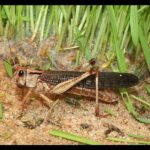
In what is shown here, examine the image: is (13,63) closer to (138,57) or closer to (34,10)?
(34,10)

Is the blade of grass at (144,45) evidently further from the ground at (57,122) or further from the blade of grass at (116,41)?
the ground at (57,122)

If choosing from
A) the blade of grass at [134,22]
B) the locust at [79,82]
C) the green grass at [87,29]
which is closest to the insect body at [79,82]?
the locust at [79,82]

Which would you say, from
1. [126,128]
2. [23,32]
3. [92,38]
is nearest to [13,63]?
[23,32]

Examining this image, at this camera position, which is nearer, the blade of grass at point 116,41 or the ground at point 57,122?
the ground at point 57,122

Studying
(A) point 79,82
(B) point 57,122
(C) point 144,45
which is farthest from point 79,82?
(C) point 144,45

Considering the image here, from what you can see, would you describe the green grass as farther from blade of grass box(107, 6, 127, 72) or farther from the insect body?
the insect body

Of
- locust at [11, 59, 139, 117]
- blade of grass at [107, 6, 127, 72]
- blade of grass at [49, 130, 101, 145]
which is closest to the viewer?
blade of grass at [49, 130, 101, 145]

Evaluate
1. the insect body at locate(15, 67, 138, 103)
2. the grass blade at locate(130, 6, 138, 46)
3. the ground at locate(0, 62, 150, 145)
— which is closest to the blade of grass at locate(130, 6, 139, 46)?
the grass blade at locate(130, 6, 138, 46)
